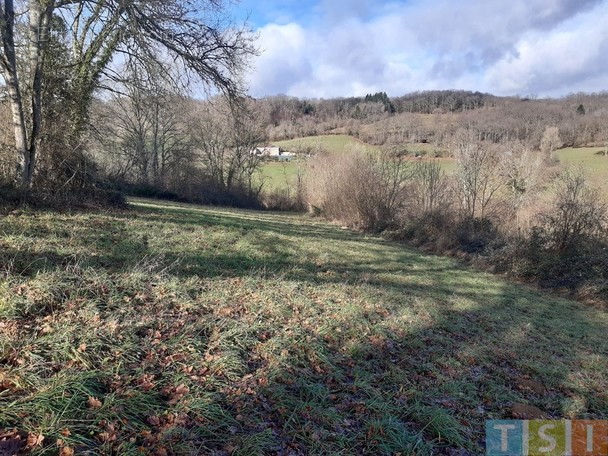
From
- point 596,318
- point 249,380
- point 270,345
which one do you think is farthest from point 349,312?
point 596,318

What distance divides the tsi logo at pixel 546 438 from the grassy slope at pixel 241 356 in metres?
0.17

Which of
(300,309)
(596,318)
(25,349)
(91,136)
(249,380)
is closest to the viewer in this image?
(25,349)

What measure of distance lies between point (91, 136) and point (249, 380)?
10695 mm

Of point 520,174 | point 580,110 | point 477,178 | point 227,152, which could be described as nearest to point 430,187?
point 477,178

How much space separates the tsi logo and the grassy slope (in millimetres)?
168

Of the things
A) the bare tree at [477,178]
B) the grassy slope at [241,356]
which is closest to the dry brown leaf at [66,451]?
the grassy slope at [241,356]

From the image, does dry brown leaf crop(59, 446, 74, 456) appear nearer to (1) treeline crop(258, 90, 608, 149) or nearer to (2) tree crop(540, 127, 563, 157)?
(1) treeline crop(258, 90, 608, 149)

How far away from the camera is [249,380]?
10.7 ft

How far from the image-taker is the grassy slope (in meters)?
2.65

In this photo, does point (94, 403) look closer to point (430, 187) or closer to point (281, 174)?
point (430, 187)

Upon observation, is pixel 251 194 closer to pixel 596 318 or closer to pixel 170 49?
pixel 170 49

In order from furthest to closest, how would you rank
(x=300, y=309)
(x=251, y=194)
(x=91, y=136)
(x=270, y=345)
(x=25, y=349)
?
1. (x=251, y=194)
2. (x=91, y=136)
3. (x=300, y=309)
4. (x=270, y=345)
5. (x=25, y=349)

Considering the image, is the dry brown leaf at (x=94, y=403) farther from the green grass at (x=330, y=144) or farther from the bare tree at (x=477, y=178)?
the green grass at (x=330, y=144)

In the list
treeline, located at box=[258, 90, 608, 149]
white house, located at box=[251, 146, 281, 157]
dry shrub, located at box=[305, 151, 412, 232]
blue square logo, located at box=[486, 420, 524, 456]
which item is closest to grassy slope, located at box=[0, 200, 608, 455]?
blue square logo, located at box=[486, 420, 524, 456]
